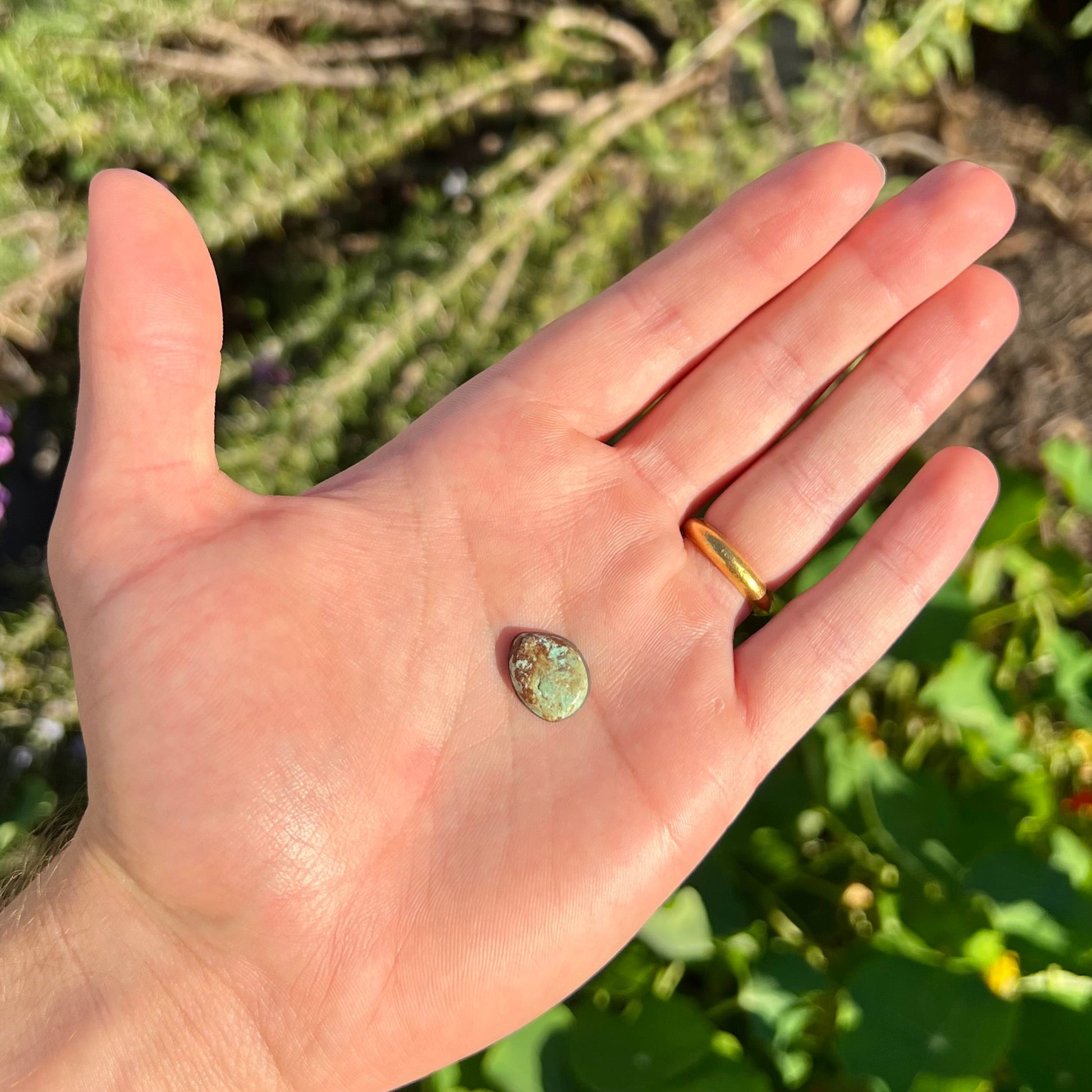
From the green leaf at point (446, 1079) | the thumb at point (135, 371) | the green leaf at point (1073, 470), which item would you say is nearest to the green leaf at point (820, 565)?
the green leaf at point (1073, 470)

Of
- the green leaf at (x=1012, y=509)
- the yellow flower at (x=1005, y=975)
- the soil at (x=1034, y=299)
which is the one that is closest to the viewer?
the yellow flower at (x=1005, y=975)

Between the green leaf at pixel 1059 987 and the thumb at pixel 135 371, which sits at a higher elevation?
the thumb at pixel 135 371

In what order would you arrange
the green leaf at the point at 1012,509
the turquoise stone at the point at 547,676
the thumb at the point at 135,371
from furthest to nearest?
the green leaf at the point at 1012,509 → the turquoise stone at the point at 547,676 → the thumb at the point at 135,371

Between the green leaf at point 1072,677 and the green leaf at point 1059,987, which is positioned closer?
the green leaf at point 1059,987

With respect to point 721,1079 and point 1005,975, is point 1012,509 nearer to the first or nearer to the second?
point 1005,975

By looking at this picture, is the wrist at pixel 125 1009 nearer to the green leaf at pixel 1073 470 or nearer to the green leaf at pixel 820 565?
the green leaf at pixel 820 565

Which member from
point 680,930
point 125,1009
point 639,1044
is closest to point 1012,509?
point 680,930
